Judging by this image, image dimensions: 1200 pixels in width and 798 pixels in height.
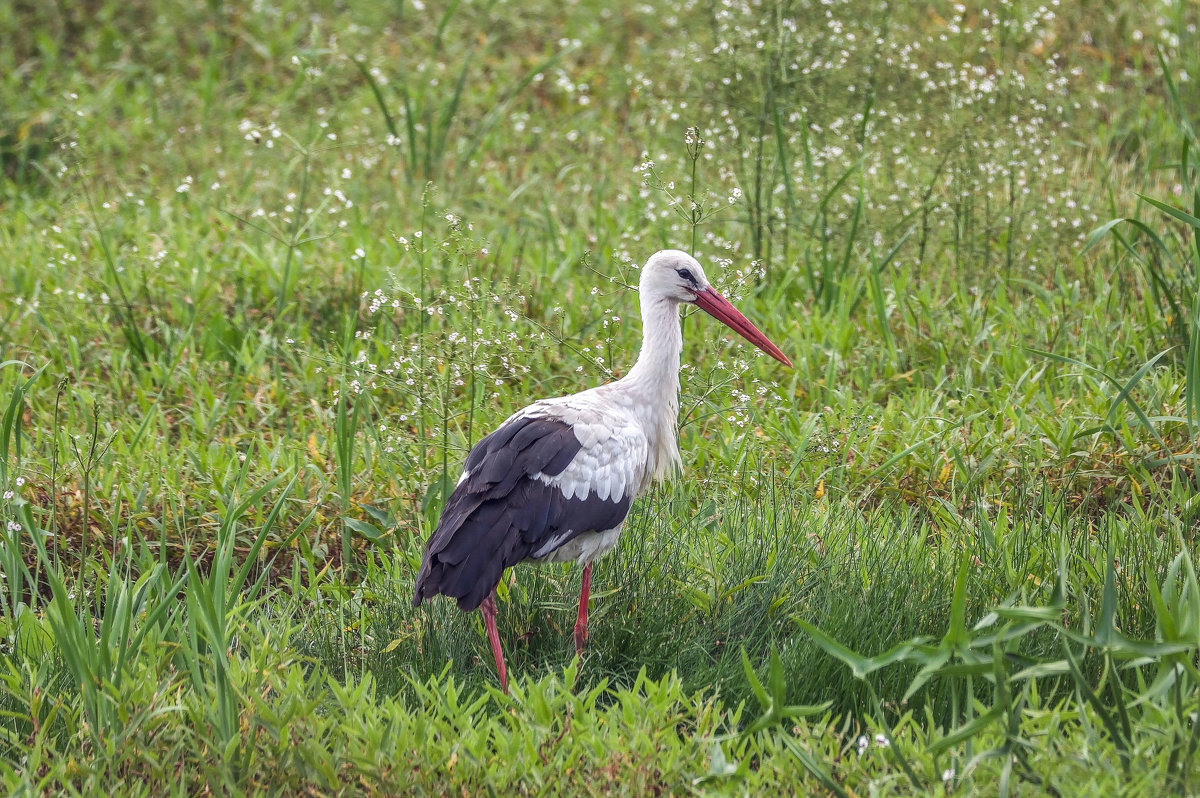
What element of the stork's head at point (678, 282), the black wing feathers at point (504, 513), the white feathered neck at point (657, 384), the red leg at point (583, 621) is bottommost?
the red leg at point (583, 621)

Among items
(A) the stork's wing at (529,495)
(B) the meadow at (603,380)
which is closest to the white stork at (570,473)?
(A) the stork's wing at (529,495)

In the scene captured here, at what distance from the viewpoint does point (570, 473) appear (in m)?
3.50

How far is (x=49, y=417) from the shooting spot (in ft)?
15.5

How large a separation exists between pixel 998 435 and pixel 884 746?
1.93 metres

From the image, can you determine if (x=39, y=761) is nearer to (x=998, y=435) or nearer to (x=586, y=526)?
(x=586, y=526)

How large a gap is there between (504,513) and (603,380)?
1587mm

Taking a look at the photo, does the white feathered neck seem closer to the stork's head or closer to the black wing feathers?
the stork's head

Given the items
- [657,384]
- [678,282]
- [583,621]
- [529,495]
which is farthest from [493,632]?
[678,282]

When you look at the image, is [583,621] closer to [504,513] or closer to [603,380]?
[504,513]

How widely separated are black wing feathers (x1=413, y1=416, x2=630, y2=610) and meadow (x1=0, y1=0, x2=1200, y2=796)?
0.87ft

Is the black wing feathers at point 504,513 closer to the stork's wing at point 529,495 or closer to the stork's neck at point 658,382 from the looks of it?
the stork's wing at point 529,495

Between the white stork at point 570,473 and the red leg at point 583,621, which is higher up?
the white stork at point 570,473

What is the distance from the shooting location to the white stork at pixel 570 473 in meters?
3.28

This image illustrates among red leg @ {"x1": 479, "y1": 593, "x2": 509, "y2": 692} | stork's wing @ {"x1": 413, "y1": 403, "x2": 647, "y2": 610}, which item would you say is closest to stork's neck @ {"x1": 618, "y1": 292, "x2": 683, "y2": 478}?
stork's wing @ {"x1": 413, "y1": 403, "x2": 647, "y2": 610}
